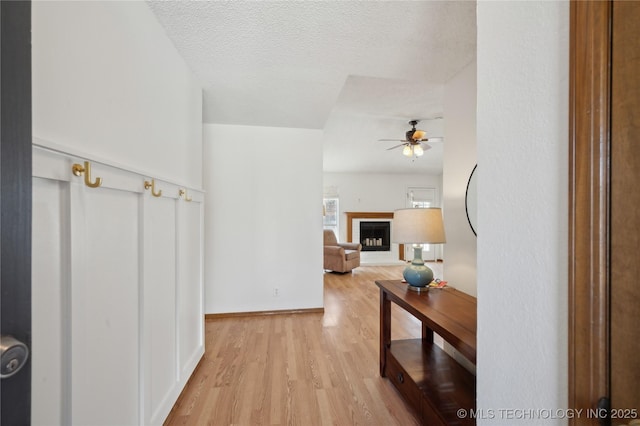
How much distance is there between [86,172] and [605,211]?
4.43 ft

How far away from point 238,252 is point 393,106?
9.08 feet

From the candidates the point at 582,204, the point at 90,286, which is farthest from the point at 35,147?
the point at 582,204

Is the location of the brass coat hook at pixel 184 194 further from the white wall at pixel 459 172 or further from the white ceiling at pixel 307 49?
the white wall at pixel 459 172

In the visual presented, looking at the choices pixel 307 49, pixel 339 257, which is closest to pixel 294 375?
pixel 307 49

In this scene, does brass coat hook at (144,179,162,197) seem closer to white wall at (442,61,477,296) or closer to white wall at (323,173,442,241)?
white wall at (442,61,477,296)

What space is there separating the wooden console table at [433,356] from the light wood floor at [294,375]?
0.22 metres

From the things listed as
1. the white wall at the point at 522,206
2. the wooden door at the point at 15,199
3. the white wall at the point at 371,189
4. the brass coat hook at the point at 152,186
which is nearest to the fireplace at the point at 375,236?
the white wall at the point at 371,189

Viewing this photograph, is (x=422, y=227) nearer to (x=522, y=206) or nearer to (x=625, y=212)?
(x=522, y=206)

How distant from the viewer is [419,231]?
180 cm

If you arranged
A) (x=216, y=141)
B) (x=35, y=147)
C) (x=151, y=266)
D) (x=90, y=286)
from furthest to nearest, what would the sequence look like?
1. (x=216, y=141)
2. (x=151, y=266)
3. (x=90, y=286)
4. (x=35, y=147)

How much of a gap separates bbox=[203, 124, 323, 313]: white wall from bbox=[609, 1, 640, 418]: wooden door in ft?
10.0

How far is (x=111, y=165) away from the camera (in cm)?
105

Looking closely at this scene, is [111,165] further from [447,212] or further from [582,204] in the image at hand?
[447,212]

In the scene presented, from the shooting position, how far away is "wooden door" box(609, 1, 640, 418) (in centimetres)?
43
